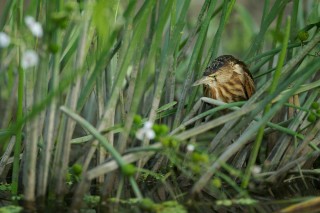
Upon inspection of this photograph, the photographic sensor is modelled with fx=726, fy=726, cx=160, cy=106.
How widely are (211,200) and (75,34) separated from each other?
3.70ft

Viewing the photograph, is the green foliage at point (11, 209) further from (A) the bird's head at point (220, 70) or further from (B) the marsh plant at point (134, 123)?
(A) the bird's head at point (220, 70)

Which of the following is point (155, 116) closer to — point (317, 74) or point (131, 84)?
point (131, 84)

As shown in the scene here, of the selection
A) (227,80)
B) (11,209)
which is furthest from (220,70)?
(11,209)

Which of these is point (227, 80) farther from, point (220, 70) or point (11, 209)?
point (11, 209)

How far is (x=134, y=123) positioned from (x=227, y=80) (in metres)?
1.26

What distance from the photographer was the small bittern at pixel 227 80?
4.34 m

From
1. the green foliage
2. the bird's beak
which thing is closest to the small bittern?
the bird's beak

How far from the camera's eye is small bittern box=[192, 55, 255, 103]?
434 centimetres

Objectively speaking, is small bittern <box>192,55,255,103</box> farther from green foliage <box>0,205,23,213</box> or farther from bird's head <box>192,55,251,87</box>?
green foliage <box>0,205,23,213</box>

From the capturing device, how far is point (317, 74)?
4.04 m

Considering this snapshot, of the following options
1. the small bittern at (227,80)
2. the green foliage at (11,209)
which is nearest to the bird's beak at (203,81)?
the small bittern at (227,80)

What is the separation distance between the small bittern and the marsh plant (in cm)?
8

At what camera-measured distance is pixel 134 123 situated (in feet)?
11.6

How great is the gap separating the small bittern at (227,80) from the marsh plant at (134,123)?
0.25ft
